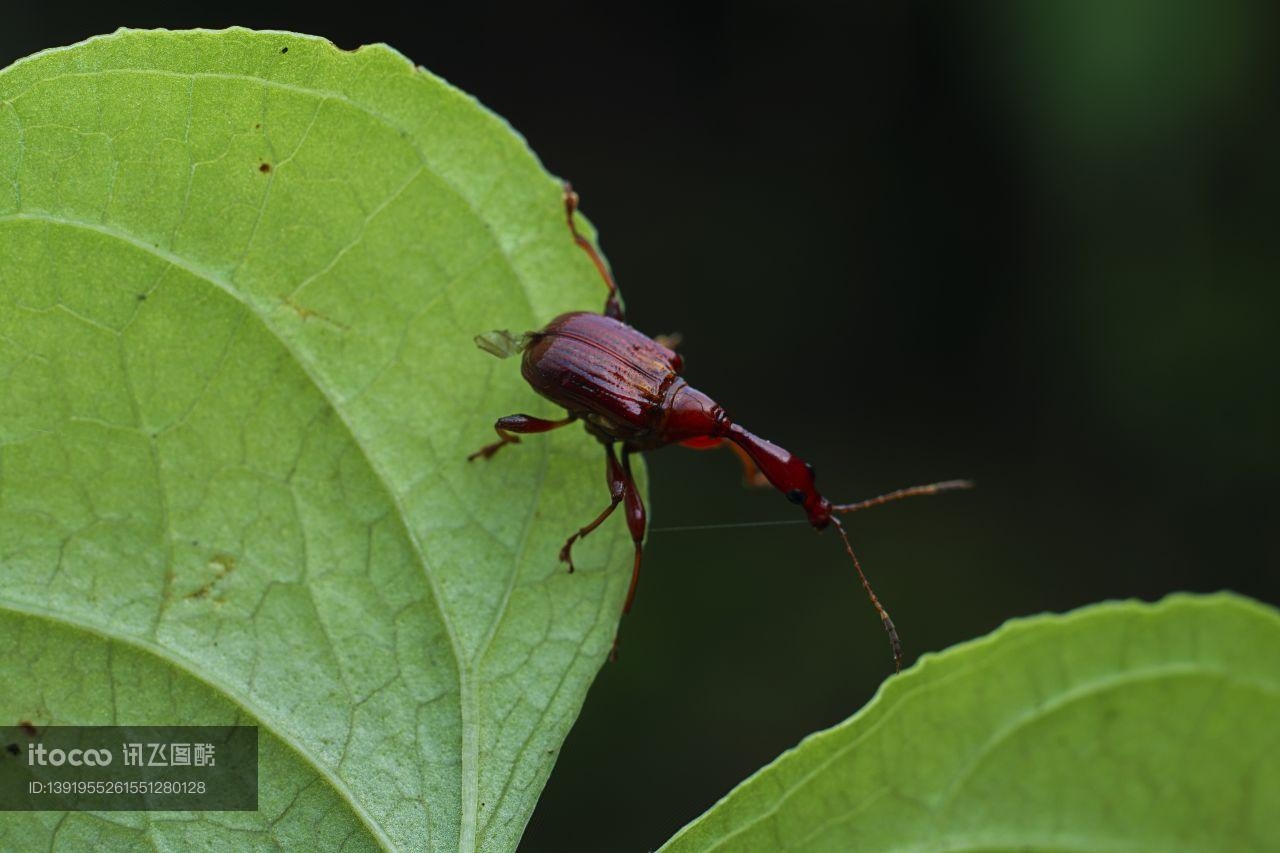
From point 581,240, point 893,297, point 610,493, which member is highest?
point 893,297

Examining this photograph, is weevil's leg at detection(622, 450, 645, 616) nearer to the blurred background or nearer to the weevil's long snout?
the weevil's long snout

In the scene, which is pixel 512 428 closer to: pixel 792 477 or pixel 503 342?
pixel 503 342

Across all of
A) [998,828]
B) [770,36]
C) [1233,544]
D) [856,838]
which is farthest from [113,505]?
[1233,544]

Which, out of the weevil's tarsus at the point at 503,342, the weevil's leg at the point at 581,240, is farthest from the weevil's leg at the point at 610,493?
the weevil's leg at the point at 581,240

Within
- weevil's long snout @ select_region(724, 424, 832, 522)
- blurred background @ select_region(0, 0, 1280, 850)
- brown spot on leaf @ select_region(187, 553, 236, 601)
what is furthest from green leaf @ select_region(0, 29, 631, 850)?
blurred background @ select_region(0, 0, 1280, 850)

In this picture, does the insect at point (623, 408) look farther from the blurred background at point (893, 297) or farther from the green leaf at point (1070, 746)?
the blurred background at point (893, 297)

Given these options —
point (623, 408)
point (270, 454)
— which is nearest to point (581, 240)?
point (623, 408)
